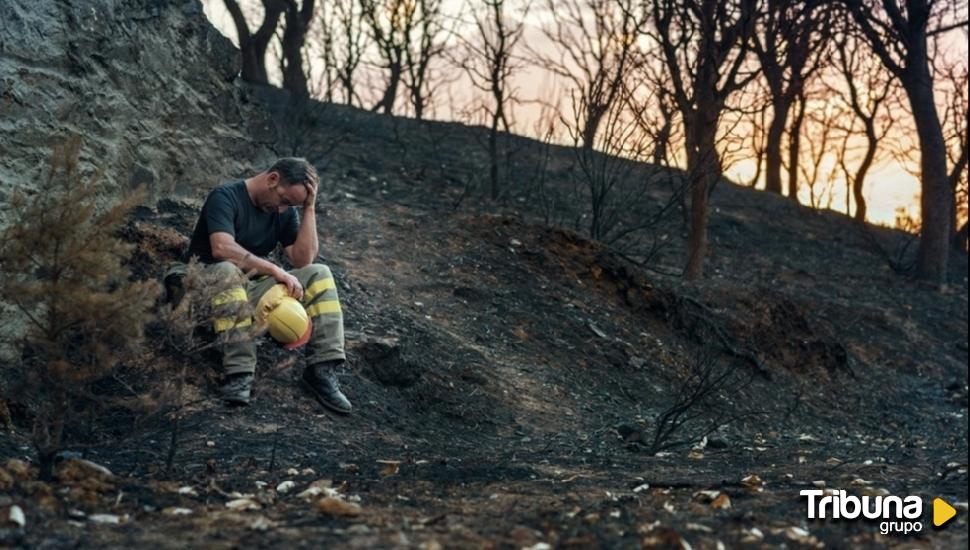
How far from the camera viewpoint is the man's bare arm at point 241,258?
7.02 meters

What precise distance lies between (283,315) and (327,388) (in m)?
0.63

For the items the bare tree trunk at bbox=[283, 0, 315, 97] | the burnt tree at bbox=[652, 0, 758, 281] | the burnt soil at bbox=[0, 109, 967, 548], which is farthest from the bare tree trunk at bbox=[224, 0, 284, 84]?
the burnt tree at bbox=[652, 0, 758, 281]

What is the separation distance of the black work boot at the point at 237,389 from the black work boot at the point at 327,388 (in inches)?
18.0

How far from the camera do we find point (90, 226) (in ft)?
17.9

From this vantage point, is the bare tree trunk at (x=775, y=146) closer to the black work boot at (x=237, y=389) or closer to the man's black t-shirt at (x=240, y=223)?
the man's black t-shirt at (x=240, y=223)

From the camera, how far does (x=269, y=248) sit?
24.8 feet

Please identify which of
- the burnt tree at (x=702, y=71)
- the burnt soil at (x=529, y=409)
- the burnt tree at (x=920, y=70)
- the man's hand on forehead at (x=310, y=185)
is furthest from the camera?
the burnt tree at (x=920, y=70)

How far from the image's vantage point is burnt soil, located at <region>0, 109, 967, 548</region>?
500 centimetres

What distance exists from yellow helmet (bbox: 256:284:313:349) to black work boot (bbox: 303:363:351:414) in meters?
0.31

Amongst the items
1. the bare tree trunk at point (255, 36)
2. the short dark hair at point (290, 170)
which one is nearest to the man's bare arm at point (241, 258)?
the short dark hair at point (290, 170)

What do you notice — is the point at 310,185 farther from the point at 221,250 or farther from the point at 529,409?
the point at 529,409

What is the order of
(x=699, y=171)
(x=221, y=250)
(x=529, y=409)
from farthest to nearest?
(x=699, y=171), (x=529, y=409), (x=221, y=250)

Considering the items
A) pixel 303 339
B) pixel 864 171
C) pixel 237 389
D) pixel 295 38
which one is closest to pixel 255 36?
pixel 295 38

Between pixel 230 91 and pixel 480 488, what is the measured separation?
Answer: 18.9 feet
